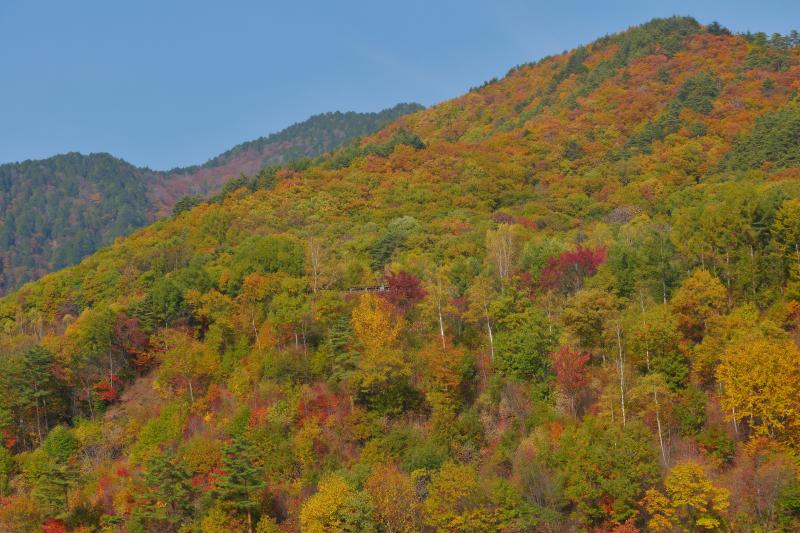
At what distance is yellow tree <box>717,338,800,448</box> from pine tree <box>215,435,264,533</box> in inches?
956

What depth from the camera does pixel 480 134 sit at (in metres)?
133

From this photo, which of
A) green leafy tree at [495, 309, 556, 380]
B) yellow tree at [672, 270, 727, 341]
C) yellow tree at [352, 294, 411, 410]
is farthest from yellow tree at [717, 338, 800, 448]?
yellow tree at [352, 294, 411, 410]

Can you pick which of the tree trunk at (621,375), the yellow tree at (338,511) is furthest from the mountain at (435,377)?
the tree trunk at (621,375)

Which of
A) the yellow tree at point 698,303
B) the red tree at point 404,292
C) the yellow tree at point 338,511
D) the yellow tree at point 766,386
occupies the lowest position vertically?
the yellow tree at point 338,511

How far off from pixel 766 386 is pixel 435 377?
1798 centimetres

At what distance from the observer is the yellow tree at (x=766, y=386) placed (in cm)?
3488

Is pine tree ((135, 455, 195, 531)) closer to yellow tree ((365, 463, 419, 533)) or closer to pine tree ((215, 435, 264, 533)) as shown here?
pine tree ((215, 435, 264, 533))

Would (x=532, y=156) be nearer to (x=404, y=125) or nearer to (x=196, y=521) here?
(x=404, y=125)

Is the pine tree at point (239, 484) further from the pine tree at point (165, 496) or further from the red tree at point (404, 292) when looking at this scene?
the red tree at point (404, 292)

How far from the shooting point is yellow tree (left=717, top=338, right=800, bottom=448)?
114 feet

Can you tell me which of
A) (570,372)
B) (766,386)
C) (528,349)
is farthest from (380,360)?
(766,386)

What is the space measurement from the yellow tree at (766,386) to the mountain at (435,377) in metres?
0.13

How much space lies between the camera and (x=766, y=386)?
35250 millimetres

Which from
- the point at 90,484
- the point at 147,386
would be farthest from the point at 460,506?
the point at 147,386
